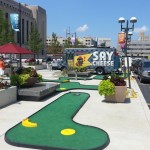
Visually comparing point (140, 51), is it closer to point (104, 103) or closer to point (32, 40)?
point (32, 40)

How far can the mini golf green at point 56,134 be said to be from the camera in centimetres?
661

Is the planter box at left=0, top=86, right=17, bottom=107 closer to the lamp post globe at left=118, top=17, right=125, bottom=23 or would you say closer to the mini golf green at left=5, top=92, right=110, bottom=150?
the mini golf green at left=5, top=92, right=110, bottom=150

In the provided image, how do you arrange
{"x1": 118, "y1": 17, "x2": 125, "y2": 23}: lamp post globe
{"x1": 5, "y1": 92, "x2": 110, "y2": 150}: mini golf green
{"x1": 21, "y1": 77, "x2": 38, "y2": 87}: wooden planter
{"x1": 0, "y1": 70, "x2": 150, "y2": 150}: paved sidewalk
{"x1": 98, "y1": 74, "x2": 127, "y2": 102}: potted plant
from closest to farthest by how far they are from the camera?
{"x1": 5, "y1": 92, "x2": 110, "y2": 150}: mini golf green, {"x1": 0, "y1": 70, "x2": 150, "y2": 150}: paved sidewalk, {"x1": 98, "y1": 74, "x2": 127, "y2": 102}: potted plant, {"x1": 21, "y1": 77, "x2": 38, "y2": 87}: wooden planter, {"x1": 118, "y1": 17, "x2": 125, "y2": 23}: lamp post globe

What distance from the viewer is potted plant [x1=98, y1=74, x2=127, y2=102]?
12.2 metres

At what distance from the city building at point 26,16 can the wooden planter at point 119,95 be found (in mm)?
96236

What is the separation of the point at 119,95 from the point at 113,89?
490 mm

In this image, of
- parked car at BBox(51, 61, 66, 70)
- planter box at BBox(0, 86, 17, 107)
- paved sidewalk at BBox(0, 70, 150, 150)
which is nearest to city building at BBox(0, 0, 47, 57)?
parked car at BBox(51, 61, 66, 70)

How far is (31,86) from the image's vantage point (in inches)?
554

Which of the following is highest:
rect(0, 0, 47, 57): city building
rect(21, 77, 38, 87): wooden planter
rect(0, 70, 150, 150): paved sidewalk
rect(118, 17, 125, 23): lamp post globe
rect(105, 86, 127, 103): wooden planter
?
rect(0, 0, 47, 57): city building

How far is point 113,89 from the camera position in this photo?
40.5ft

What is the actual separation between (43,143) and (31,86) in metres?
7.57

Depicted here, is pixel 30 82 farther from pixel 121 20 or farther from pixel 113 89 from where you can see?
pixel 121 20

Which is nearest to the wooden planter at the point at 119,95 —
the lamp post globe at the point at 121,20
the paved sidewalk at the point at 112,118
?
the paved sidewalk at the point at 112,118

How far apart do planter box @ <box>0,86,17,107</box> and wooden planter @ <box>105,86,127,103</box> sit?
4125 mm
